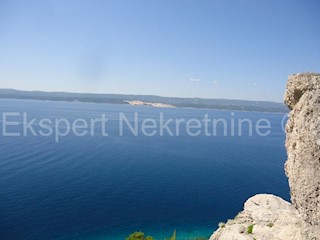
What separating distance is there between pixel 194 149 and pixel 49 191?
60.8 metres

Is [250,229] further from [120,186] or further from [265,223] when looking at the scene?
[120,186]

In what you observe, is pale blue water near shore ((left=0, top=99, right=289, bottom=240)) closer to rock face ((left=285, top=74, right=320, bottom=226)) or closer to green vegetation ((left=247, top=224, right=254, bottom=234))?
green vegetation ((left=247, top=224, right=254, bottom=234))

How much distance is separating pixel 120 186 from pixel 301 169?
4814 cm

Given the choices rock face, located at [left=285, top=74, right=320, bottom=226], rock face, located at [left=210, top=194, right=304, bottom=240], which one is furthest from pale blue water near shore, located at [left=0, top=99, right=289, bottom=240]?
rock face, located at [left=285, top=74, right=320, bottom=226]

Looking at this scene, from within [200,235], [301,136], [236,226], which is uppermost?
[301,136]

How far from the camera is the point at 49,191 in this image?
53656mm

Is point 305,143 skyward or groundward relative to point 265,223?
skyward

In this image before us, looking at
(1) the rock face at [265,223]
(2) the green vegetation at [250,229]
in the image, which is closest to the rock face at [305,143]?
(1) the rock face at [265,223]

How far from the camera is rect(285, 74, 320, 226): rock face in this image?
46.9 feet

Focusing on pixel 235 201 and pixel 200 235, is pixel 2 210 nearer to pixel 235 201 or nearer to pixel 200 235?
pixel 200 235

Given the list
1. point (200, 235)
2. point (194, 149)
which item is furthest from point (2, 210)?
point (194, 149)

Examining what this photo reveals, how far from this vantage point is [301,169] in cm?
1535

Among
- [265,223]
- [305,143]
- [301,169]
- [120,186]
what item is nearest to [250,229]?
[265,223]

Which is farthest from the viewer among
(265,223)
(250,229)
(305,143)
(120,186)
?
(120,186)
